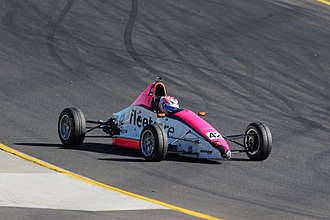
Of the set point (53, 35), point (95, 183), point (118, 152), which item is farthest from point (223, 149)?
point (53, 35)

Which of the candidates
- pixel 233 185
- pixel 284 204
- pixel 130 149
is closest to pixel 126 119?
pixel 130 149

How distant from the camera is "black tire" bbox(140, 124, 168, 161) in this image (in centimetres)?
1722

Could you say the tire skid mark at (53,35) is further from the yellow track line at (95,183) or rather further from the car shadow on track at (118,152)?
the yellow track line at (95,183)

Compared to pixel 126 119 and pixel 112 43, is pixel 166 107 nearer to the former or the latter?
pixel 126 119

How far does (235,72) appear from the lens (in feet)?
85.6

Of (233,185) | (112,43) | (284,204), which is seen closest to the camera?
(284,204)

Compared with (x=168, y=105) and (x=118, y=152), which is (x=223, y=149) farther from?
(x=118, y=152)

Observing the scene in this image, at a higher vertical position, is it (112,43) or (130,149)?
(112,43)

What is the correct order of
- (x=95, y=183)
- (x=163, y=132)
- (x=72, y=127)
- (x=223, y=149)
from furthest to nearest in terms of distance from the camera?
1. (x=72, y=127)
2. (x=223, y=149)
3. (x=163, y=132)
4. (x=95, y=183)

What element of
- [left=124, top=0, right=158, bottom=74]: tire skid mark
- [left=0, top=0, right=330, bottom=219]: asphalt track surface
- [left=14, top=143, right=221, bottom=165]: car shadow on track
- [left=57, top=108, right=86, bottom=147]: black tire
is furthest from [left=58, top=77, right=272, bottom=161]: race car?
[left=124, top=0, right=158, bottom=74]: tire skid mark

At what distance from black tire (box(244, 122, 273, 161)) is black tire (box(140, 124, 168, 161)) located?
73.0 inches

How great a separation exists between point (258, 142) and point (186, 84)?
6814 mm

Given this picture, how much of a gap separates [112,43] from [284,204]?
13214 millimetres

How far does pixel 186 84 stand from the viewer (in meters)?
24.7
